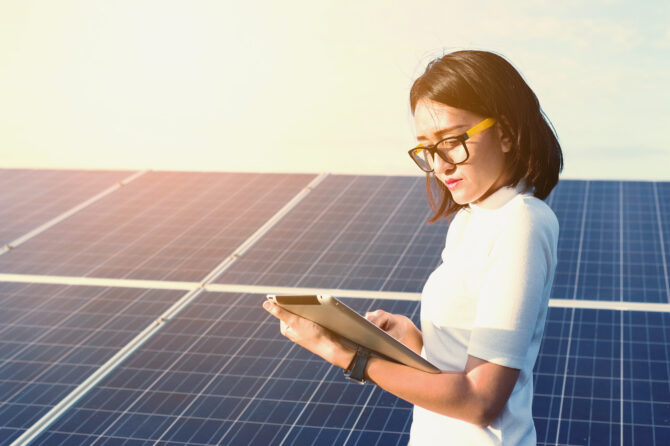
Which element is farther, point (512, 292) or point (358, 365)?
point (358, 365)

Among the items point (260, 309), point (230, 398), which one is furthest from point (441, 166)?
point (260, 309)

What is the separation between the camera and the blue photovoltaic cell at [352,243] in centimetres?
649

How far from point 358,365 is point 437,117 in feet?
2.21

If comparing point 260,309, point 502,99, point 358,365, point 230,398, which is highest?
point 502,99

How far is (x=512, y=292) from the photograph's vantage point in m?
2.22

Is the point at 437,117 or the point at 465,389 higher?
the point at 437,117

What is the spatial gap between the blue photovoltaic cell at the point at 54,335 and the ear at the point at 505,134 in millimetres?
3374

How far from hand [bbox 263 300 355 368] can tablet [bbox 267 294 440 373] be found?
0.05ft

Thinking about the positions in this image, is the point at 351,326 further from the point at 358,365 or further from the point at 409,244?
the point at 409,244

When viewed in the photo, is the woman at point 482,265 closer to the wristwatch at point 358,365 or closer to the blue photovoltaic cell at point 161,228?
the wristwatch at point 358,365

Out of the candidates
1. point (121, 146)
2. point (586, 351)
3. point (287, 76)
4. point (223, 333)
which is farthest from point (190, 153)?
point (586, 351)

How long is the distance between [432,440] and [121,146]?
40.5 ft

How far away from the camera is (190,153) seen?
13.6 meters

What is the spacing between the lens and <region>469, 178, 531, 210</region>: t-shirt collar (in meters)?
2.42
